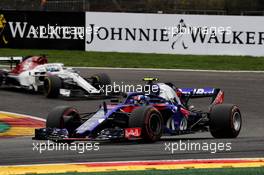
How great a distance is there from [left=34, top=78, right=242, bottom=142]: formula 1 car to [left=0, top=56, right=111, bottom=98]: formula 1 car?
20.0 feet

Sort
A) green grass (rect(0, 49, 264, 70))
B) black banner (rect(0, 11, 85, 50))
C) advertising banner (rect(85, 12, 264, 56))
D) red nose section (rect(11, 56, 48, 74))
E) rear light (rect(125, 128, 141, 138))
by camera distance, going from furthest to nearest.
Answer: black banner (rect(0, 11, 85, 50)) < advertising banner (rect(85, 12, 264, 56)) < green grass (rect(0, 49, 264, 70)) < red nose section (rect(11, 56, 48, 74)) < rear light (rect(125, 128, 141, 138))

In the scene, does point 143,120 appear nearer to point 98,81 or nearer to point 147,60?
point 98,81

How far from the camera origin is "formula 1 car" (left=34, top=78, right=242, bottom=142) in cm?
1079

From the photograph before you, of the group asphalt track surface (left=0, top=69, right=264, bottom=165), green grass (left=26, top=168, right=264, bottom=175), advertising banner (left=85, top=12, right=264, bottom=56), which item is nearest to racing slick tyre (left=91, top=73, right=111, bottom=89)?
asphalt track surface (left=0, top=69, right=264, bottom=165)

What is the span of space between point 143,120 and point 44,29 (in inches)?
829

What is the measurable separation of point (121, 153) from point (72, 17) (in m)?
21.7

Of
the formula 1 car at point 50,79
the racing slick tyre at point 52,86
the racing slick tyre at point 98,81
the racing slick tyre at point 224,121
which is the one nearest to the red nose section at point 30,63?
the formula 1 car at point 50,79

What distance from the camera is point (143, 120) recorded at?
10.7 metres

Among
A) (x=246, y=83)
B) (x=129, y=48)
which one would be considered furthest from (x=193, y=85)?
(x=129, y=48)

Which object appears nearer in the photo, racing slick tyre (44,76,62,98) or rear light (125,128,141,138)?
rear light (125,128,141,138)

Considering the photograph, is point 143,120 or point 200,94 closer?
point 143,120

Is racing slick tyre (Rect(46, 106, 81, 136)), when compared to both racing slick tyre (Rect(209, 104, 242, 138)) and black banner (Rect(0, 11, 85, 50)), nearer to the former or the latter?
racing slick tyre (Rect(209, 104, 242, 138))

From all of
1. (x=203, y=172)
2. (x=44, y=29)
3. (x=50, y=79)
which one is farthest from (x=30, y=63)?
(x=203, y=172)

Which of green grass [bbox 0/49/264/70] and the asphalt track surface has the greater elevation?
green grass [bbox 0/49/264/70]
